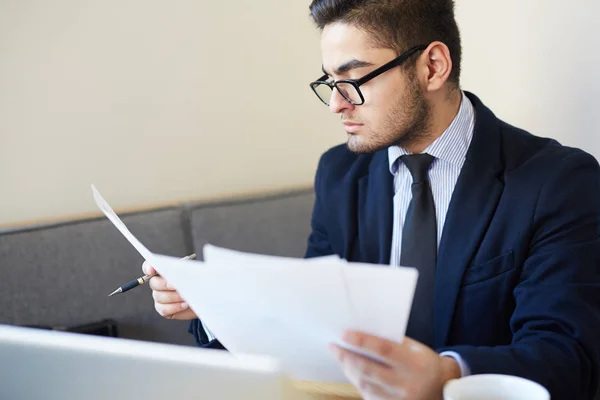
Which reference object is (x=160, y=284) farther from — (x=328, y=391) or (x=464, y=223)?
(x=464, y=223)

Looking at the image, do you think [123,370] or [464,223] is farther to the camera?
[464,223]

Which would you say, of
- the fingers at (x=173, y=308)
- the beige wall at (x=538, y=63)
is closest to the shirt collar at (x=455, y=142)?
the beige wall at (x=538, y=63)

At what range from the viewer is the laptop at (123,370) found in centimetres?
60

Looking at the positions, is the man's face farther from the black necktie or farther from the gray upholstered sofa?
the gray upholstered sofa

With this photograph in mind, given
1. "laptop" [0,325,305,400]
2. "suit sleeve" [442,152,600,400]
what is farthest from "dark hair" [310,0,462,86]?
"laptop" [0,325,305,400]

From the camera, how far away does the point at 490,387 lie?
713 millimetres

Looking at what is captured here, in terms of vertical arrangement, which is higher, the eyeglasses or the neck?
the eyeglasses

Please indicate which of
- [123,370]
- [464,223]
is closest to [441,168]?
[464,223]

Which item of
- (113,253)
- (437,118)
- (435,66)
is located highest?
(435,66)

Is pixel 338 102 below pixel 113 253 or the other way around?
the other way around

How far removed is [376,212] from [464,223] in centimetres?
22

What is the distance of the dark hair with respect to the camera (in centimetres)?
127

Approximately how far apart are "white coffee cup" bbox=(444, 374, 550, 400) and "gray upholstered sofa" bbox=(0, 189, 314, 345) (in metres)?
1.16

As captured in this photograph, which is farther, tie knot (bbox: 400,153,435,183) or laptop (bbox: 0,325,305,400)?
tie knot (bbox: 400,153,435,183)
